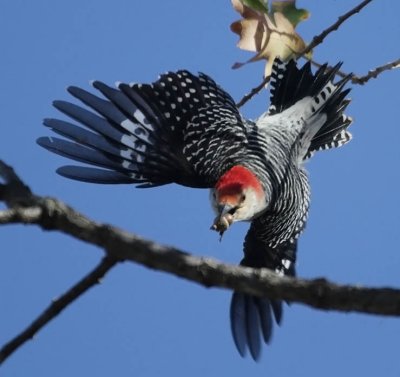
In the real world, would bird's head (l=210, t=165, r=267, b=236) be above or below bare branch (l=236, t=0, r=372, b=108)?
below

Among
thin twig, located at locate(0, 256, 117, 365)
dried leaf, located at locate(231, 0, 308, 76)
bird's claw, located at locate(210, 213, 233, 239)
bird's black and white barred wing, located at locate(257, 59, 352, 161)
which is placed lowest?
thin twig, located at locate(0, 256, 117, 365)

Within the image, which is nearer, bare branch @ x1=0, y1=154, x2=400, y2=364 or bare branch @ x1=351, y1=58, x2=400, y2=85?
bare branch @ x1=0, y1=154, x2=400, y2=364

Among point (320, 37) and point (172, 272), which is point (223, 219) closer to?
point (320, 37)

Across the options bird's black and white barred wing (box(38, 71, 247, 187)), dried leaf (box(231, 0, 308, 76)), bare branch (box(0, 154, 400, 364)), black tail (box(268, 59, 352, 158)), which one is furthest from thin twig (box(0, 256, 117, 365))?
black tail (box(268, 59, 352, 158))

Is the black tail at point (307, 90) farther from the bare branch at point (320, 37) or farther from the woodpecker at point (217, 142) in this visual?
the bare branch at point (320, 37)

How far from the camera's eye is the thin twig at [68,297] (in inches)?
99.3

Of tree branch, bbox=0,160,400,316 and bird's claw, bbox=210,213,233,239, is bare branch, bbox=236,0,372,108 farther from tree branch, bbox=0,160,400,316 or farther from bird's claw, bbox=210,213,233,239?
tree branch, bbox=0,160,400,316

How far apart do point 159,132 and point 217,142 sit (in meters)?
0.47

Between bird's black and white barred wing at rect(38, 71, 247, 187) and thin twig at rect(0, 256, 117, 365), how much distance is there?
3735 mm

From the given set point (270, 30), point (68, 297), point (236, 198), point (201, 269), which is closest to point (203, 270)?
point (201, 269)

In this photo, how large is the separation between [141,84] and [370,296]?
180 inches

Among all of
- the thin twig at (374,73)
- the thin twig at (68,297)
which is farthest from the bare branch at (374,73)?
the thin twig at (68,297)

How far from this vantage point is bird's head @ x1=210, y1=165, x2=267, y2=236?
5.42 m

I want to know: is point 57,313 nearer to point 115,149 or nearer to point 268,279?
point 268,279
